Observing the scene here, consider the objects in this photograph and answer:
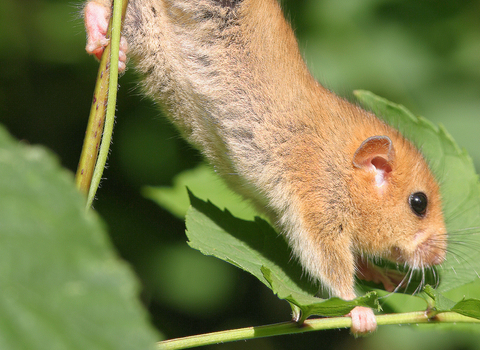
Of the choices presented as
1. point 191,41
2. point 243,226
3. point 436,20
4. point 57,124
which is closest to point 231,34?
point 191,41

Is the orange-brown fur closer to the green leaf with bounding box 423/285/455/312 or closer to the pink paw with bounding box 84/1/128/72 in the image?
the pink paw with bounding box 84/1/128/72

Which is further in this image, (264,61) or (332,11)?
(332,11)

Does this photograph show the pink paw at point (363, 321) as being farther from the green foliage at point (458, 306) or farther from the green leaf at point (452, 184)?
the green leaf at point (452, 184)

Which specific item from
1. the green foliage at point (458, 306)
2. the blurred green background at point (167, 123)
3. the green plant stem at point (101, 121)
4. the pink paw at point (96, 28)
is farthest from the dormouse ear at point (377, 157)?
the green plant stem at point (101, 121)

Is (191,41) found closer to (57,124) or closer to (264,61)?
→ (264,61)

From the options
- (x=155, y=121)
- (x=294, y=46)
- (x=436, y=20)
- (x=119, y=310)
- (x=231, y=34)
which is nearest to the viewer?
(x=119, y=310)

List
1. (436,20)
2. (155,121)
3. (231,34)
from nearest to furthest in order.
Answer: (231,34) → (436,20) → (155,121)
